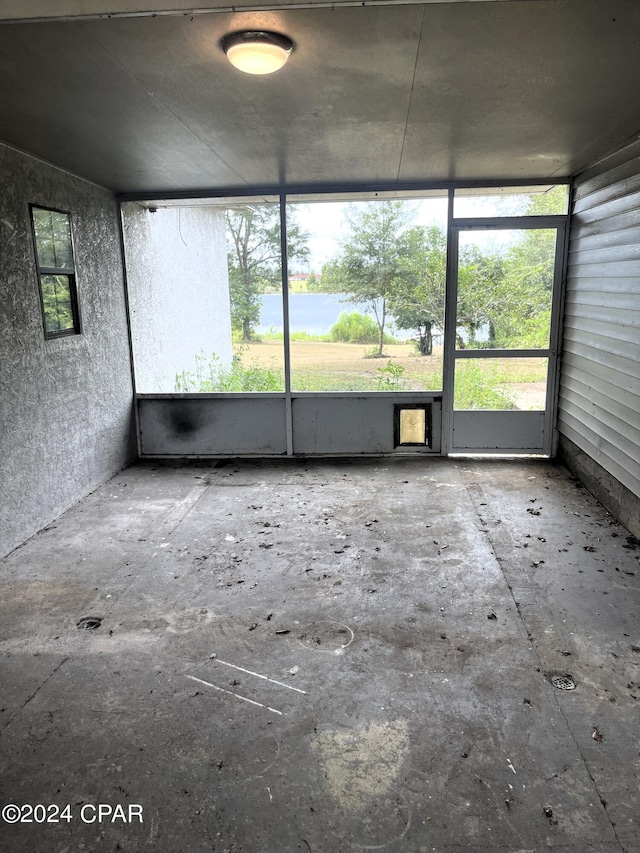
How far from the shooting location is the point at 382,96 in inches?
116

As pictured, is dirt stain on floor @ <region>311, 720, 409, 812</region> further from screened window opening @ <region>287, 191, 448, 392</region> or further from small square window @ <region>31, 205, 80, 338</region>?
screened window opening @ <region>287, 191, 448, 392</region>

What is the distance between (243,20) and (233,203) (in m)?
3.72

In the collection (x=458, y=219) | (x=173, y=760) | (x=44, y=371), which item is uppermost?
(x=458, y=219)

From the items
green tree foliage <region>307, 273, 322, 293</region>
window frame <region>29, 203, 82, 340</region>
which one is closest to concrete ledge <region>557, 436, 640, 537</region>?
green tree foliage <region>307, 273, 322, 293</region>

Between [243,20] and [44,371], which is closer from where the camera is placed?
[243,20]

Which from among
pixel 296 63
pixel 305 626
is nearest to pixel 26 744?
pixel 305 626

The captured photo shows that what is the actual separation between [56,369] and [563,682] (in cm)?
392

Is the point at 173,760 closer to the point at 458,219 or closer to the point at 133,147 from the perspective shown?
the point at 133,147

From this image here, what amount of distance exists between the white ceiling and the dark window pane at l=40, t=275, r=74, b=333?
874 millimetres

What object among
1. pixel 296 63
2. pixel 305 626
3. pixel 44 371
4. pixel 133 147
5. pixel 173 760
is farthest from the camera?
pixel 44 371

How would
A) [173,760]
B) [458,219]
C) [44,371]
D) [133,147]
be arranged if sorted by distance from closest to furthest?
[173,760] → [133,147] → [44,371] → [458,219]

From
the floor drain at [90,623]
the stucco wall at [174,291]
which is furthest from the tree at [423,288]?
the floor drain at [90,623]

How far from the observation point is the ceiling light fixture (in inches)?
87.0

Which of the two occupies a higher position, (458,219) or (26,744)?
(458,219)
